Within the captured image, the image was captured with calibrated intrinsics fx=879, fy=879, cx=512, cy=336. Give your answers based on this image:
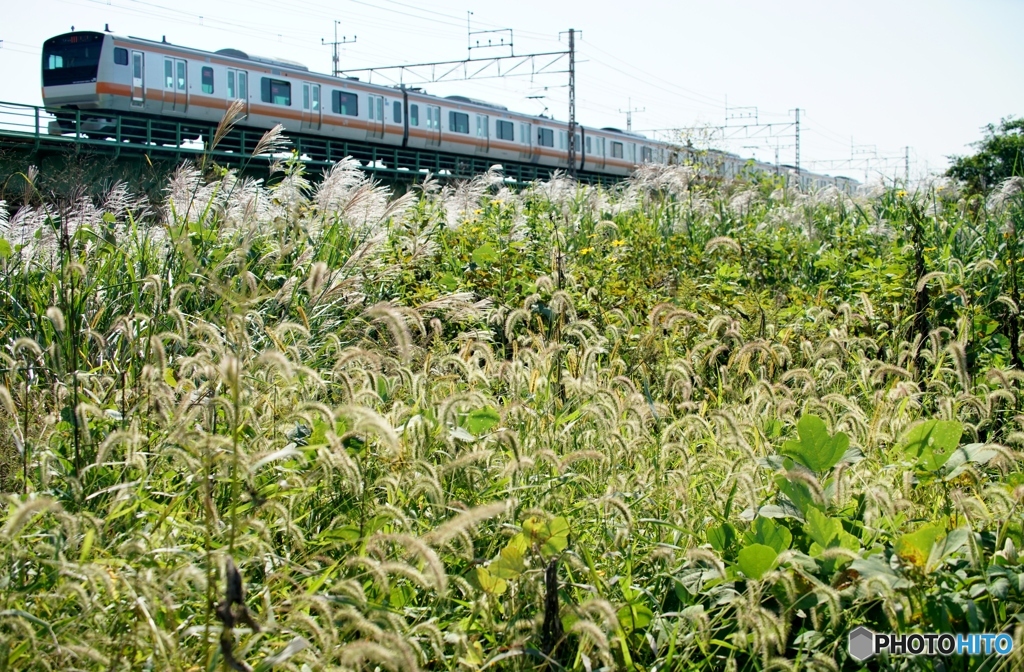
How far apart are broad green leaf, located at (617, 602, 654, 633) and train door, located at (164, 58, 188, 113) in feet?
56.6

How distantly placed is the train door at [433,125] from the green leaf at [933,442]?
827 inches

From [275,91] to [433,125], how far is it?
188 inches

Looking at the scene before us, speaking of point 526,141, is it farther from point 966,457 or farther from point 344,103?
point 966,457

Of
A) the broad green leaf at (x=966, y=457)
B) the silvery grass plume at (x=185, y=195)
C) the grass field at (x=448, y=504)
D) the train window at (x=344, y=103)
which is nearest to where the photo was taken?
the grass field at (x=448, y=504)

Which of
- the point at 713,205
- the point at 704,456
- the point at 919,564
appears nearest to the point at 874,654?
the point at 919,564

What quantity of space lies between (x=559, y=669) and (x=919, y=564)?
28.3 inches

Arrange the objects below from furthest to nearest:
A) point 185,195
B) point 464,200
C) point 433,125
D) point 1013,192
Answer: point 433,125, point 464,200, point 1013,192, point 185,195

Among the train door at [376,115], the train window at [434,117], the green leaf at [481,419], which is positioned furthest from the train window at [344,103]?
the green leaf at [481,419]

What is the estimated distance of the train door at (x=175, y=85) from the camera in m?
16.8

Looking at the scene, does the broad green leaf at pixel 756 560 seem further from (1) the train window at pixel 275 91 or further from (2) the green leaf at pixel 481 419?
(1) the train window at pixel 275 91

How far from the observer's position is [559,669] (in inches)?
66.2

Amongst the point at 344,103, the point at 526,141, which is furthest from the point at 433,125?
the point at 526,141

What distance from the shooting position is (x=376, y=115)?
21109 millimetres

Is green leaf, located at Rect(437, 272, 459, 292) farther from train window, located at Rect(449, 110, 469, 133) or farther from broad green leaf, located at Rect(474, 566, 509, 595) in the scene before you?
train window, located at Rect(449, 110, 469, 133)
